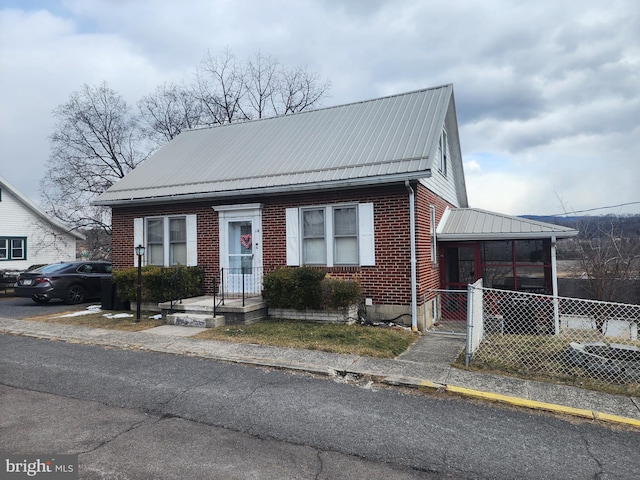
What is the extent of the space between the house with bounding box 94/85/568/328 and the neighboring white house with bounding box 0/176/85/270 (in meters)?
14.6

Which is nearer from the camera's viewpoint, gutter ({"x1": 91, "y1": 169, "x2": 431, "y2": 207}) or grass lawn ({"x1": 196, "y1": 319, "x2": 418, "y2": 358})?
grass lawn ({"x1": 196, "y1": 319, "x2": 418, "y2": 358})

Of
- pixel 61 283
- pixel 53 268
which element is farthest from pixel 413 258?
pixel 53 268

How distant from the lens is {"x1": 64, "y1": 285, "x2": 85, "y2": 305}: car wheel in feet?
47.9

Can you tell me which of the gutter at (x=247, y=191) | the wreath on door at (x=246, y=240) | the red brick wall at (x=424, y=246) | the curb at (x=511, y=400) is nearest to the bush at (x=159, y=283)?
the wreath on door at (x=246, y=240)

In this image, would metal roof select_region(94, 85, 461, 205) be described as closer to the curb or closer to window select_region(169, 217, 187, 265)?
window select_region(169, 217, 187, 265)

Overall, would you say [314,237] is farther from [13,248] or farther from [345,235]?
[13,248]

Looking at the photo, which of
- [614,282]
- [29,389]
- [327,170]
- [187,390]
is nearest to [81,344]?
[29,389]

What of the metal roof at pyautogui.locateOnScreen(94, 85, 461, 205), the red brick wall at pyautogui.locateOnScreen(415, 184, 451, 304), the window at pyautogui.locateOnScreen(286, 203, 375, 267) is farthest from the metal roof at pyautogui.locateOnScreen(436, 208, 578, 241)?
the metal roof at pyautogui.locateOnScreen(94, 85, 461, 205)

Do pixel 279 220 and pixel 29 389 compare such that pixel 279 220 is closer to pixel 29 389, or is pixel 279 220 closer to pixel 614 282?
pixel 29 389

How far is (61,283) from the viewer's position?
14477 millimetres

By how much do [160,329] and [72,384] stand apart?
3688 millimetres

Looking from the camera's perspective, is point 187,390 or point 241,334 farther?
point 241,334

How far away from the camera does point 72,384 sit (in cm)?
582

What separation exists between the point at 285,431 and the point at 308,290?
5710 millimetres
